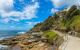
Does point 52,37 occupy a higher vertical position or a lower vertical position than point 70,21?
lower

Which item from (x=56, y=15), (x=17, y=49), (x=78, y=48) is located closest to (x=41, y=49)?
(x=78, y=48)

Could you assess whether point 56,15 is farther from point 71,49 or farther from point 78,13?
point 71,49

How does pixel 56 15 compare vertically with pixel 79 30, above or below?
above

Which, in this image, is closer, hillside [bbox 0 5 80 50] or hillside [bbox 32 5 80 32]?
hillside [bbox 0 5 80 50]

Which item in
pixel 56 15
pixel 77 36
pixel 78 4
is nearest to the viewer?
pixel 77 36

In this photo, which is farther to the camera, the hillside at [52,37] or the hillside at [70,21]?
the hillside at [70,21]

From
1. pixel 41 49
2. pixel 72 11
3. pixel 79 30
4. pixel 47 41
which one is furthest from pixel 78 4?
pixel 41 49

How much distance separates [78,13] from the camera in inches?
1732

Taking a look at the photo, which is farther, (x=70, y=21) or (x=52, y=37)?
(x=70, y=21)

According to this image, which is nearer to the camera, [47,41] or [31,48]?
[31,48]

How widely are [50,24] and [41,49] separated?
44101 millimetres

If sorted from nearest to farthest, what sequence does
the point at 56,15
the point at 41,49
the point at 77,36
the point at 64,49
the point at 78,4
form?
the point at 64,49, the point at 41,49, the point at 77,36, the point at 78,4, the point at 56,15

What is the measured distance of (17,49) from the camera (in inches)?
344

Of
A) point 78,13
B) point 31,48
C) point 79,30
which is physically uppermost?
point 78,13
